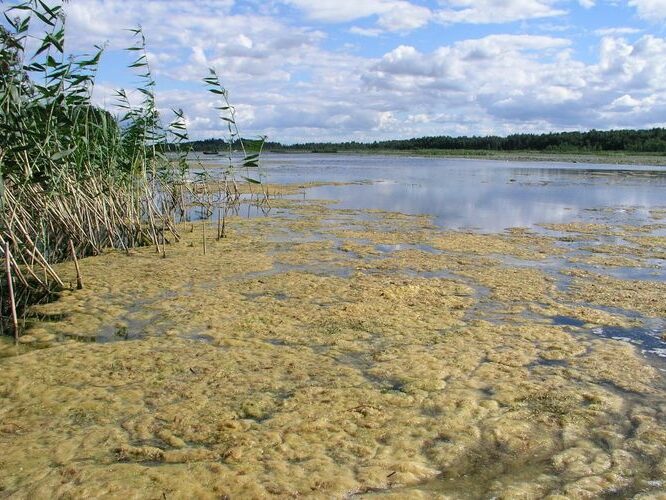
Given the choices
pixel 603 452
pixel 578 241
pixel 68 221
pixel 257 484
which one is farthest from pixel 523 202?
pixel 257 484

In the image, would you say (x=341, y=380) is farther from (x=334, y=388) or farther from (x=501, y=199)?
(x=501, y=199)

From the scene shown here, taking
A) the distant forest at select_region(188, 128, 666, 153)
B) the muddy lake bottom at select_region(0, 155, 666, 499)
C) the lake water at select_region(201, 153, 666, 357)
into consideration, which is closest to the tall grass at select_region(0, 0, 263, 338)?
the muddy lake bottom at select_region(0, 155, 666, 499)

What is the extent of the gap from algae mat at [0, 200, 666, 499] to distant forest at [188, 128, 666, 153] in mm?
64892

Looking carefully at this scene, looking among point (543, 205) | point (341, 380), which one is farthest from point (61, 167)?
point (543, 205)

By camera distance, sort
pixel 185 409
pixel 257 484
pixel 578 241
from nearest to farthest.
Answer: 1. pixel 257 484
2. pixel 185 409
3. pixel 578 241

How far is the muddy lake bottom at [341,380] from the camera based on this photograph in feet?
13.0

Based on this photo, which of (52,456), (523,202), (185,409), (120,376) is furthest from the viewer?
(523,202)

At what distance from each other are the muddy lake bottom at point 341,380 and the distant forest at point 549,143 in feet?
211

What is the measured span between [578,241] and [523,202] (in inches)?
389

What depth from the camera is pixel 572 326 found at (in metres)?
7.39

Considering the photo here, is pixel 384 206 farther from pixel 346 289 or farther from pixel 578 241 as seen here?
pixel 346 289

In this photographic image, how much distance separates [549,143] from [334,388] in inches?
4085

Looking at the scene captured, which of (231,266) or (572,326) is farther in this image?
(231,266)

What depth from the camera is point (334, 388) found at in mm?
5363
